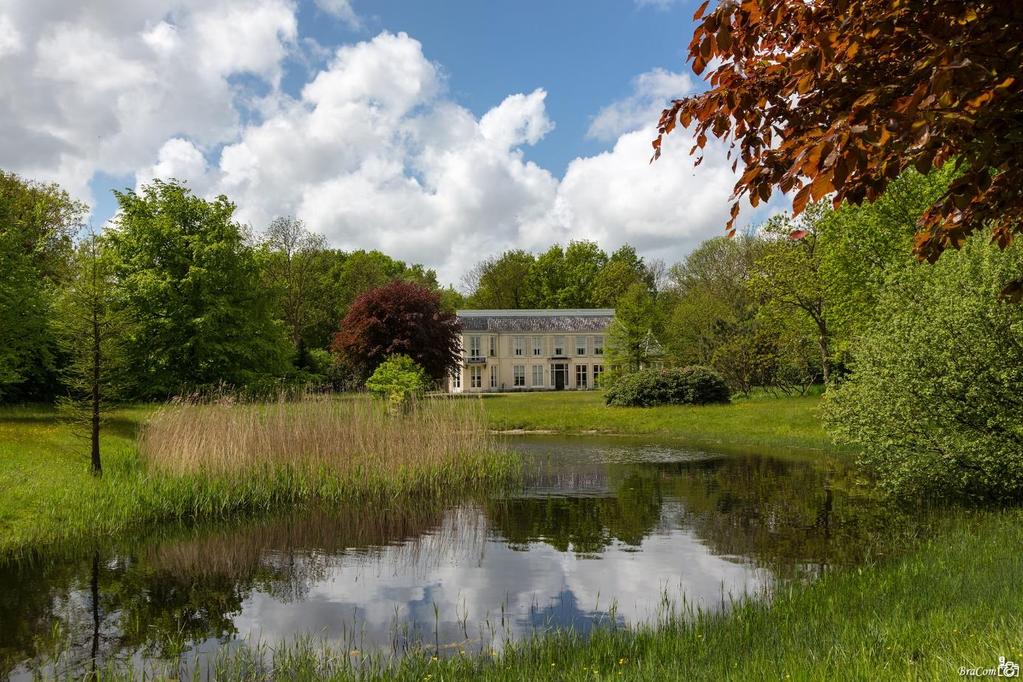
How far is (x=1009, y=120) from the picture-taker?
4.31 metres

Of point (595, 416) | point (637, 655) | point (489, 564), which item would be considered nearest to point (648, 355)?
point (595, 416)

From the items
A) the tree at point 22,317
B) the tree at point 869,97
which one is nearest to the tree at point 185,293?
the tree at point 22,317

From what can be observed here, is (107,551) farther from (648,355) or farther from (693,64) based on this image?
(648,355)

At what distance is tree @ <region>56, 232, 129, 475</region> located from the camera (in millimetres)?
13312

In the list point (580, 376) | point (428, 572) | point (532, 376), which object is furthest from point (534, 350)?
point (428, 572)

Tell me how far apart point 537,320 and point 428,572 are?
57.7 metres

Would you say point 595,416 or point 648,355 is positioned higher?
point 648,355

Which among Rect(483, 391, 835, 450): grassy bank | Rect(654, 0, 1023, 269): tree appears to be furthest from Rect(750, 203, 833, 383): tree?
Rect(654, 0, 1023, 269): tree

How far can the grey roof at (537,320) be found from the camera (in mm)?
65938

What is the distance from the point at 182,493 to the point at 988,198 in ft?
39.7

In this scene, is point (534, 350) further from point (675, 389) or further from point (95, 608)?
point (95, 608)

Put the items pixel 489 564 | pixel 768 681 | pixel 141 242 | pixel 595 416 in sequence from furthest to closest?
pixel 595 416, pixel 141 242, pixel 489 564, pixel 768 681

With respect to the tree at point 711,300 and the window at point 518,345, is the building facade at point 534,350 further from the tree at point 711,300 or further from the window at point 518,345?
the tree at point 711,300

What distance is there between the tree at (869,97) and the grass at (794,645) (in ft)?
8.18
